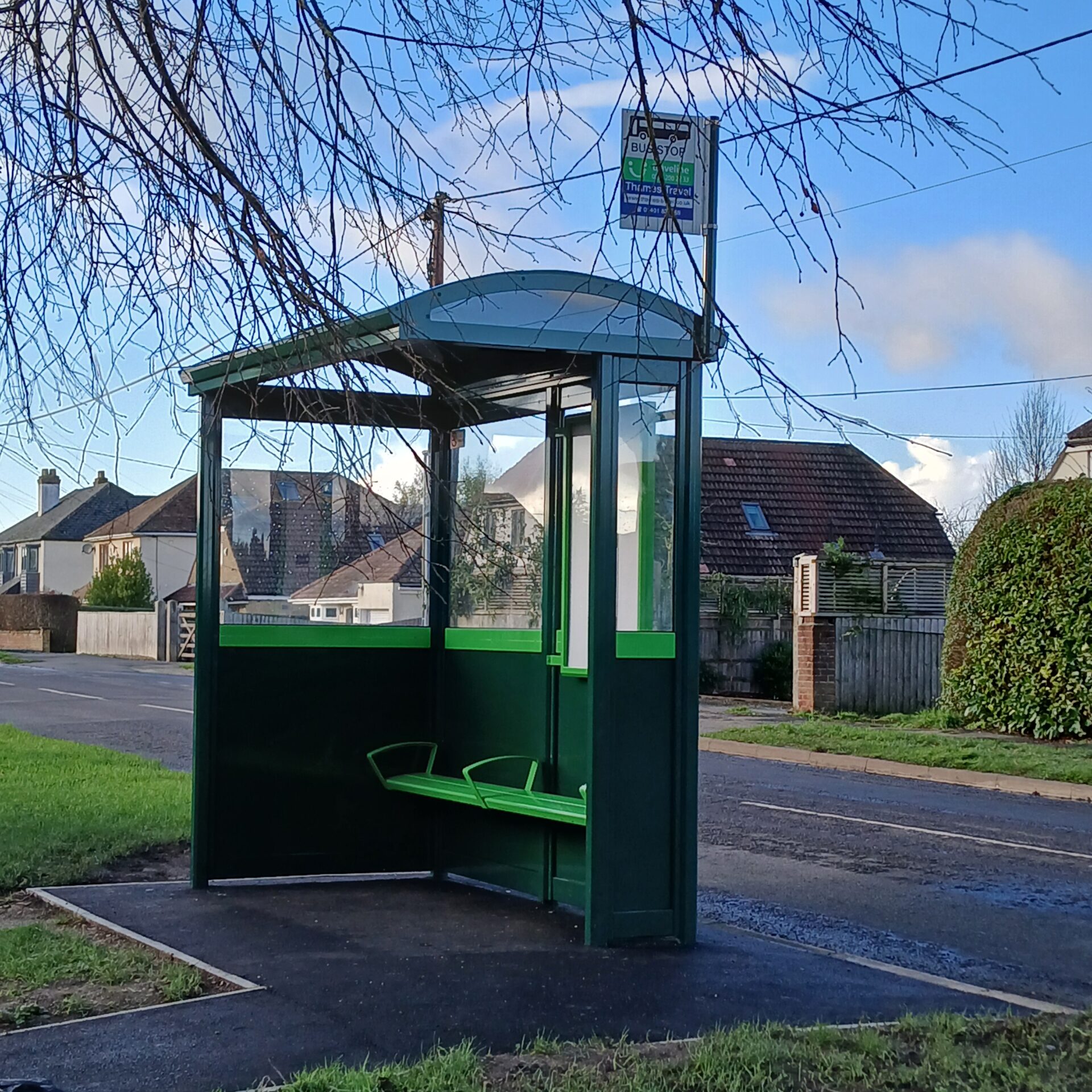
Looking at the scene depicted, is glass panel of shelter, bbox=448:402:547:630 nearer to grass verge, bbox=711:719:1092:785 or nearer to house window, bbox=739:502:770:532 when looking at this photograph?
grass verge, bbox=711:719:1092:785

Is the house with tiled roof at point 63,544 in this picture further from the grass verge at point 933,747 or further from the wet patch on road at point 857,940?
the wet patch on road at point 857,940

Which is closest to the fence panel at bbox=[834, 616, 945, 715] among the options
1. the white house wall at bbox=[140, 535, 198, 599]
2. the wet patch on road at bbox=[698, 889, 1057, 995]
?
the wet patch on road at bbox=[698, 889, 1057, 995]

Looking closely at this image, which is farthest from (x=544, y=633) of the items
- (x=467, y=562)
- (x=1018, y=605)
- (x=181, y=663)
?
(x=181, y=663)

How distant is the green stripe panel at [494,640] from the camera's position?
7.91m

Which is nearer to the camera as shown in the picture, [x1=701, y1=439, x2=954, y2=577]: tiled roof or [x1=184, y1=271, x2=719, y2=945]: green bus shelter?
[x1=184, y1=271, x2=719, y2=945]: green bus shelter

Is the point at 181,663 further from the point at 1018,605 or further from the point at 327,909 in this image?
the point at 327,909

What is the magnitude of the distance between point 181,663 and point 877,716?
84.4 ft

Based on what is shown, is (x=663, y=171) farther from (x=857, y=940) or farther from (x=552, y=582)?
(x=857, y=940)

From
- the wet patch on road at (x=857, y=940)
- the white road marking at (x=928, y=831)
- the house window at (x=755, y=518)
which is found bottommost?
the white road marking at (x=928, y=831)

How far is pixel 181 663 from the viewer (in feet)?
141

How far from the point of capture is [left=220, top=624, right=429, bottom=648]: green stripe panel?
8141 mm

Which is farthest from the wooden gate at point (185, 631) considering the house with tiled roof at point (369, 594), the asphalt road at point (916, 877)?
the house with tiled roof at point (369, 594)

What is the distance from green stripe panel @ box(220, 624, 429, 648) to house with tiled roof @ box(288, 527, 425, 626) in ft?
0.21

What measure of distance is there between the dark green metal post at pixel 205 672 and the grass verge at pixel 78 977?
112 cm
